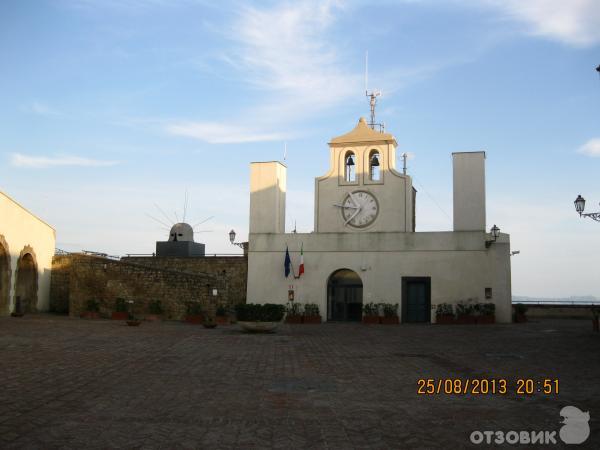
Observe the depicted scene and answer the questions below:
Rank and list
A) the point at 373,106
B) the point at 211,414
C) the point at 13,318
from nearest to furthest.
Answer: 1. the point at 211,414
2. the point at 13,318
3. the point at 373,106

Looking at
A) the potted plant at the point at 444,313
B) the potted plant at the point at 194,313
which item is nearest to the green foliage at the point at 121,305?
the potted plant at the point at 194,313

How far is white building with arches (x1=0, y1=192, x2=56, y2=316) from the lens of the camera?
27.5m

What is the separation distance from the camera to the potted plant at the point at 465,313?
1082 inches

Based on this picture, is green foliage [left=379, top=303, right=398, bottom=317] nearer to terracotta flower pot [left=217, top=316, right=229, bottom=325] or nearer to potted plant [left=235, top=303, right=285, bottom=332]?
terracotta flower pot [left=217, top=316, right=229, bottom=325]

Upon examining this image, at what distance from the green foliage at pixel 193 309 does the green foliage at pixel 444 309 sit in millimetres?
10587

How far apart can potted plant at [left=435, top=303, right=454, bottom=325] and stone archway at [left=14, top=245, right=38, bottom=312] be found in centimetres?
1994

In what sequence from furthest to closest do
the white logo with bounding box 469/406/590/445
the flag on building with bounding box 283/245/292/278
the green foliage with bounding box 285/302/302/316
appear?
the flag on building with bounding box 283/245/292/278 → the green foliage with bounding box 285/302/302/316 → the white logo with bounding box 469/406/590/445

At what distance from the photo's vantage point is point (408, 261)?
28891 mm

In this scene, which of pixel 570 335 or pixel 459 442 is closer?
pixel 459 442

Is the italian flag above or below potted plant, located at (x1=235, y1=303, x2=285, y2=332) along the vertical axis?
above

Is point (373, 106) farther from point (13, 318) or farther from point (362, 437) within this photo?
point (362, 437)

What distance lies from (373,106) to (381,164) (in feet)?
14.9

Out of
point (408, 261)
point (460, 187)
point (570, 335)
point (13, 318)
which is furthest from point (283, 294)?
point (570, 335)

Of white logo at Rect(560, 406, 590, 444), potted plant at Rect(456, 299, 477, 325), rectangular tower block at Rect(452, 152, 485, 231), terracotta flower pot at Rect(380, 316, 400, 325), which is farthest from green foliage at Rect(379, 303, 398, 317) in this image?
white logo at Rect(560, 406, 590, 444)
